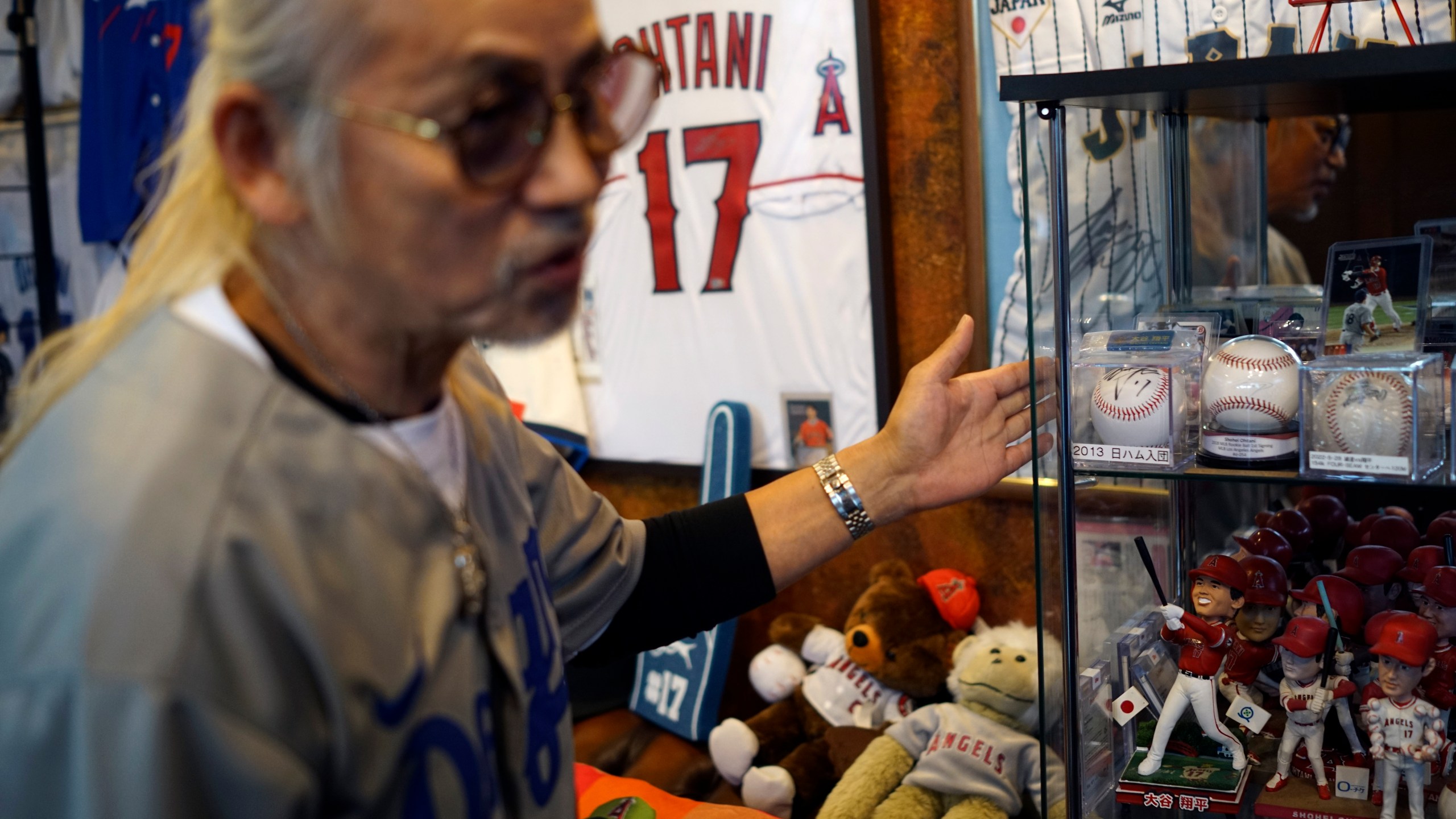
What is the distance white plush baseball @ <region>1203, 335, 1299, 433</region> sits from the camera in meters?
1.29

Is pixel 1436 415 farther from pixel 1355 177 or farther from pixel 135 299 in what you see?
pixel 135 299

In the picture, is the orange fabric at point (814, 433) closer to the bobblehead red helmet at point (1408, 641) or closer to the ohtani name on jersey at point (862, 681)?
the ohtani name on jersey at point (862, 681)

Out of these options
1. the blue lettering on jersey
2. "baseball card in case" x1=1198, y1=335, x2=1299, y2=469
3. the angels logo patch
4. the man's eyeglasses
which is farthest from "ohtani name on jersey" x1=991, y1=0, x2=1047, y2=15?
the blue lettering on jersey

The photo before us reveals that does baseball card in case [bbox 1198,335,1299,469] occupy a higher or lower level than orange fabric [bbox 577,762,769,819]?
higher

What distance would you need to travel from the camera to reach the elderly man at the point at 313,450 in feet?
2.19

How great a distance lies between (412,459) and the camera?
86 centimetres

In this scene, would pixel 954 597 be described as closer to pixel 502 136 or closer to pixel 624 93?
pixel 624 93

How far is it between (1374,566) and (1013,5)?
1.18 metres

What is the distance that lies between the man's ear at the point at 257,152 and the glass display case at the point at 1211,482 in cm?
87

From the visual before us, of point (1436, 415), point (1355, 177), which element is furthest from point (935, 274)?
point (1436, 415)

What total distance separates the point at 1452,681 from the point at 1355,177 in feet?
2.66

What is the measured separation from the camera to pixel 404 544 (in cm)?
81

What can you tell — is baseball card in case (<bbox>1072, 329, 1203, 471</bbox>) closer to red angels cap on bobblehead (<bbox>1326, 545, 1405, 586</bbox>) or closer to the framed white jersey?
red angels cap on bobblehead (<bbox>1326, 545, 1405, 586</bbox>)

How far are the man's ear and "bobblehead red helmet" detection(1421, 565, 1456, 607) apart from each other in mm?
1347
